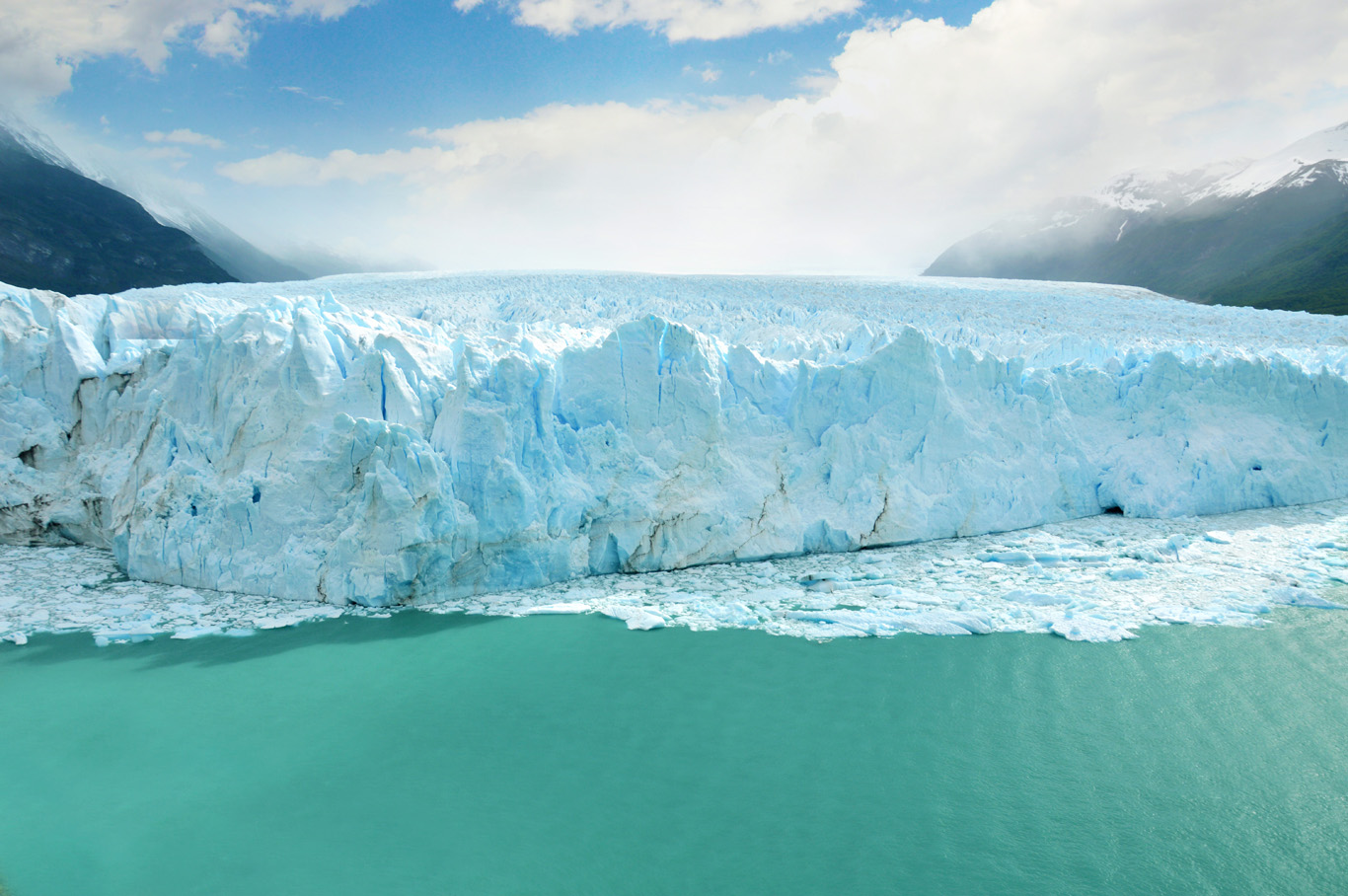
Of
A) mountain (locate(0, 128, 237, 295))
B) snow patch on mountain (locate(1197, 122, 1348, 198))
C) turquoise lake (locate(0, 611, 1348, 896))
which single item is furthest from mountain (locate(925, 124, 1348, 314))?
turquoise lake (locate(0, 611, 1348, 896))

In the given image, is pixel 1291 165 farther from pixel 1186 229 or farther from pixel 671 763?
pixel 671 763

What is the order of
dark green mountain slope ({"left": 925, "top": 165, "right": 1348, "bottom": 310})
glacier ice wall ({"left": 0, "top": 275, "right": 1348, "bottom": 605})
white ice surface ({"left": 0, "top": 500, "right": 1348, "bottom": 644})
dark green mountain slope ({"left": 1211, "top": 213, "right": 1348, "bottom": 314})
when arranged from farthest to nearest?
dark green mountain slope ({"left": 925, "top": 165, "right": 1348, "bottom": 310})
dark green mountain slope ({"left": 1211, "top": 213, "right": 1348, "bottom": 314})
glacier ice wall ({"left": 0, "top": 275, "right": 1348, "bottom": 605})
white ice surface ({"left": 0, "top": 500, "right": 1348, "bottom": 644})

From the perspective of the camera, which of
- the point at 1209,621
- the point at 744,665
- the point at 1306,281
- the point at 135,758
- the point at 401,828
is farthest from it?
the point at 1306,281

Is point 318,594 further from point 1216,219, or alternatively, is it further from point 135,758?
point 1216,219

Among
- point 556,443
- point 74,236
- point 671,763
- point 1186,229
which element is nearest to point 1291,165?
point 1186,229

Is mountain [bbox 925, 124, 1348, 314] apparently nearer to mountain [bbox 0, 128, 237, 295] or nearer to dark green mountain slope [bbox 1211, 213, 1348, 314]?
dark green mountain slope [bbox 1211, 213, 1348, 314]

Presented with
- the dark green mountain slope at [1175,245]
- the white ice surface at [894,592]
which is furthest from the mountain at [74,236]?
the dark green mountain slope at [1175,245]

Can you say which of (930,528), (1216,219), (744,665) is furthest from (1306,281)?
(744,665)
